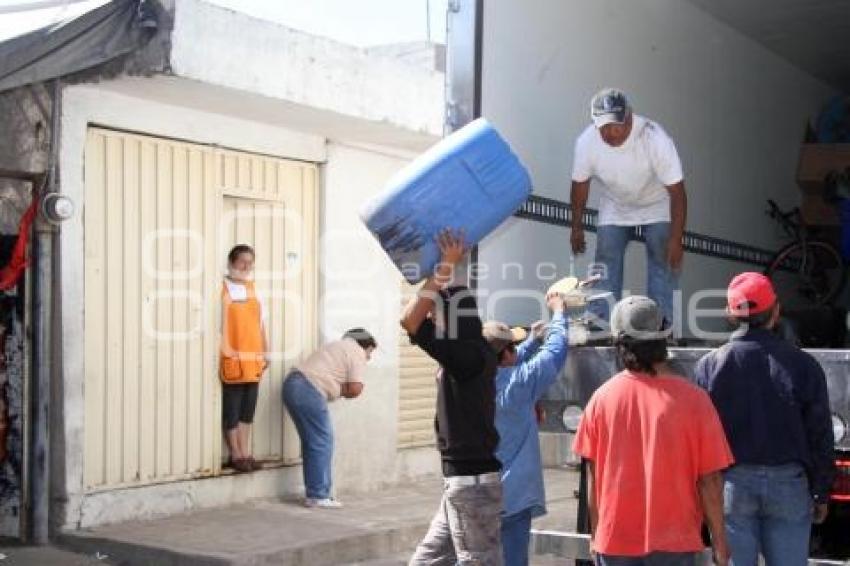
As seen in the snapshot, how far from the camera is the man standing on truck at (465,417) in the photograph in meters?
4.38

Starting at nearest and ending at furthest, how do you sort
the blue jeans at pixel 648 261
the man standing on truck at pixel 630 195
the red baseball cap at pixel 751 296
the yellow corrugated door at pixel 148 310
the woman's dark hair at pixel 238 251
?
the red baseball cap at pixel 751 296 → the man standing on truck at pixel 630 195 → the blue jeans at pixel 648 261 → the yellow corrugated door at pixel 148 310 → the woman's dark hair at pixel 238 251

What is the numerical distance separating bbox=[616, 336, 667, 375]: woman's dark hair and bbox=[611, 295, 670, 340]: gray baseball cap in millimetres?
16

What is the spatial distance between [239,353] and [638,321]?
488 centimetres

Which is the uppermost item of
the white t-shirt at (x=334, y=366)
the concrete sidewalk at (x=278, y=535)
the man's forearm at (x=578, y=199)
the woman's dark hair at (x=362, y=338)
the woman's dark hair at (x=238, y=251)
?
the man's forearm at (x=578, y=199)

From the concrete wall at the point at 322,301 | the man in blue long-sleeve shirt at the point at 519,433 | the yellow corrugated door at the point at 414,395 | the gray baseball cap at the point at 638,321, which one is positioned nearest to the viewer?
the gray baseball cap at the point at 638,321

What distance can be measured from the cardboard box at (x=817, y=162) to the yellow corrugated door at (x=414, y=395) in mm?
3833

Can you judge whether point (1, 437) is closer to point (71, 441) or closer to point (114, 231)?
point (71, 441)

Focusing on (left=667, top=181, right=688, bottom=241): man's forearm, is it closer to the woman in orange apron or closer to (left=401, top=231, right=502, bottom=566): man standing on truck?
(left=401, top=231, right=502, bottom=566): man standing on truck

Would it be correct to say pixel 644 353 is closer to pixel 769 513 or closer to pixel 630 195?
pixel 769 513

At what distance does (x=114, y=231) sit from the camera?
7.54 meters

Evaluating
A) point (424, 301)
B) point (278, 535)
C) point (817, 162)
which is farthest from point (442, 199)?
point (278, 535)

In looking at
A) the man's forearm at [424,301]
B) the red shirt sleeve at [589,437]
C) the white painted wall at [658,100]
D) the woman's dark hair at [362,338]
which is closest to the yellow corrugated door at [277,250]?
the woman's dark hair at [362,338]

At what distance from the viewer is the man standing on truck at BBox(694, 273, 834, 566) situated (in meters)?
4.09

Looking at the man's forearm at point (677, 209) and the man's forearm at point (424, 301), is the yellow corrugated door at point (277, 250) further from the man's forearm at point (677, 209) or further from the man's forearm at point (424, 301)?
the man's forearm at point (424, 301)
